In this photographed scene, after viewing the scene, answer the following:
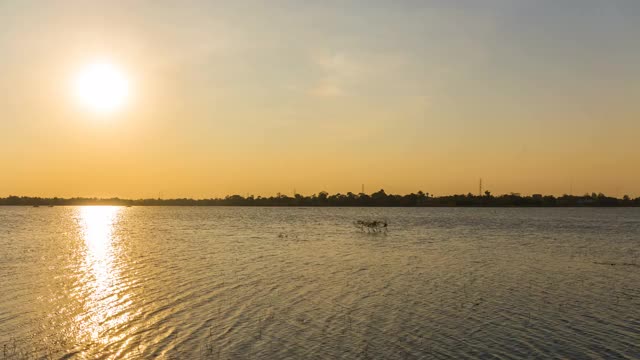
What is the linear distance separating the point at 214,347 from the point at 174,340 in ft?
8.16

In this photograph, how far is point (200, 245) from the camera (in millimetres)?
70938

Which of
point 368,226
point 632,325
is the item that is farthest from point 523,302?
point 368,226

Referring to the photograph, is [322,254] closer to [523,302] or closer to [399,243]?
[399,243]

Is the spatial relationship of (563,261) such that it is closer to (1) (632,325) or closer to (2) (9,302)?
(1) (632,325)

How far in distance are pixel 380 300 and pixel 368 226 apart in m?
69.8

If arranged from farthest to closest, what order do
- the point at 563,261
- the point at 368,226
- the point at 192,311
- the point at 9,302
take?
the point at 368,226 < the point at 563,261 < the point at 9,302 < the point at 192,311

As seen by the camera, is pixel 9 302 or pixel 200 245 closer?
pixel 9 302

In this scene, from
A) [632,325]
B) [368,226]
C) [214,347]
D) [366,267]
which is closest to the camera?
[214,347]

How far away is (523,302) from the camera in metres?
31.6

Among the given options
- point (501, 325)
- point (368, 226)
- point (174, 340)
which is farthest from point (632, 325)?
point (368, 226)

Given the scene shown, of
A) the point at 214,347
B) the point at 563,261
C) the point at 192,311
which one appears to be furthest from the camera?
the point at 563,261

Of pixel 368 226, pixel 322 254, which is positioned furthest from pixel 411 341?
pixel 368 226

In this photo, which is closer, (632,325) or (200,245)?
(632,325)

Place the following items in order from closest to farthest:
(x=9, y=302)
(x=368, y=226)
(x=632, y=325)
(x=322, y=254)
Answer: (x=632, y=325)
(x=9, y=302)
(x=322, y=254)
(x=368, y=226)
